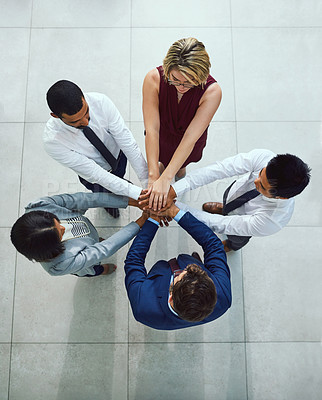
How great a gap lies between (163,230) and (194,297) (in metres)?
1.31

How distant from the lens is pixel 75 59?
3195 millimetres

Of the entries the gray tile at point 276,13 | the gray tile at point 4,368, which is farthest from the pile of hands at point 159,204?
the gray tile at point 276,13

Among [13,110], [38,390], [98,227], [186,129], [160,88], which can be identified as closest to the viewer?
[160,88]

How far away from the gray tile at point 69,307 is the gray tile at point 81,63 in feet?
4.70

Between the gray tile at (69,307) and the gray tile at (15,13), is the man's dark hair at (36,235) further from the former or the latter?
the gray tile at (15,13)

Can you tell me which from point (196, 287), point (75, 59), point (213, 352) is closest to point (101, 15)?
point (75, 59)

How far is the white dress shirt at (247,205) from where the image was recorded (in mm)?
1943

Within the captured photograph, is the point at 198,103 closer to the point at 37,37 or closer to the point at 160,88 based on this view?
the point at 160,88

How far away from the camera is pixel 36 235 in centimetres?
166

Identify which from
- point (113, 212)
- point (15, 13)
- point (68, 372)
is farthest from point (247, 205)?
point (15, 13)

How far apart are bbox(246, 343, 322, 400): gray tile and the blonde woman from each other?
1507 millimetres

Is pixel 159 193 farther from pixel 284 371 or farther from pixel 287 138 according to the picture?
pixel 284 371

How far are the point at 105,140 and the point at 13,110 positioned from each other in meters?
1.47

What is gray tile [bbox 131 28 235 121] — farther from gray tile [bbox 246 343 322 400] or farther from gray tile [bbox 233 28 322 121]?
gray tile [bbox 246 343 322 400]
